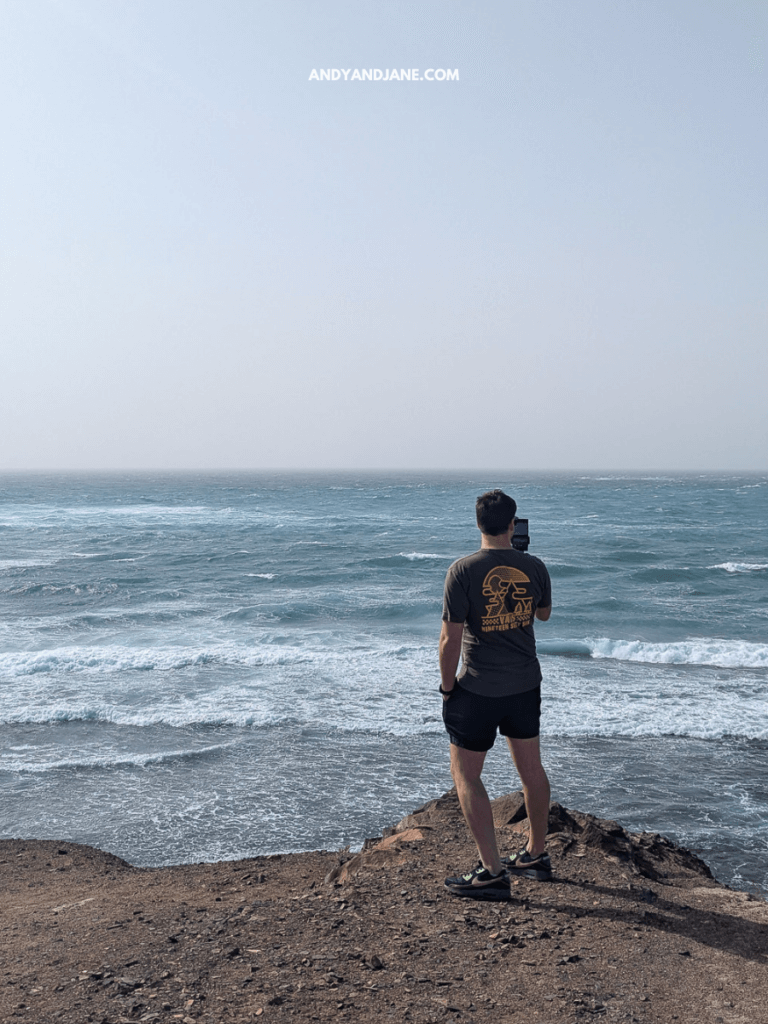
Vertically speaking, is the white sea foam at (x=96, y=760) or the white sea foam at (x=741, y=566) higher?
the white sea foam at (x=741, y=566)

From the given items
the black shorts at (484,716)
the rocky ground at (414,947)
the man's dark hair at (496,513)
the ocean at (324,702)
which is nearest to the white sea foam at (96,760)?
the ocean at (324,702)

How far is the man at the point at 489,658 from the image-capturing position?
12.2 ft

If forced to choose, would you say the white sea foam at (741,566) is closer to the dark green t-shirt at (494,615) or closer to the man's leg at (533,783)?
the man's leg at (533,783)

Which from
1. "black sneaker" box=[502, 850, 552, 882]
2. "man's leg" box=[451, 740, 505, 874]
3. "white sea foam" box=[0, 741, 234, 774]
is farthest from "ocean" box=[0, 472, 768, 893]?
"man's leg" box=[451, 740, 505, 874]

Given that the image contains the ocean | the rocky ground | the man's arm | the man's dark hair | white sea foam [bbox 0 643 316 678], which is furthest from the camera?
white sea foam [bbox 0 643 316 678]

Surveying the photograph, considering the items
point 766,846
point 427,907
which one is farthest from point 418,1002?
point 766,846

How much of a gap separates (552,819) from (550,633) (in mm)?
12245

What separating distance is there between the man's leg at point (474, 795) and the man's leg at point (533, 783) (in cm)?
23

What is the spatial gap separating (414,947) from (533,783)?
106 cm

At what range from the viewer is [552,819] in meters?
5.02

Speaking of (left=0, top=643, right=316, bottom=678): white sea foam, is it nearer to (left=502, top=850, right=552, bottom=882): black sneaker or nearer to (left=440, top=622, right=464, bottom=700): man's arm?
(left=502, top=850, right=552, bottom=882): black sneaker

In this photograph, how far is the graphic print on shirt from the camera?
3.74 meters

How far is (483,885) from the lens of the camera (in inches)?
155

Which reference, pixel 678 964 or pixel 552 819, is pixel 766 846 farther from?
pixel 678 964
